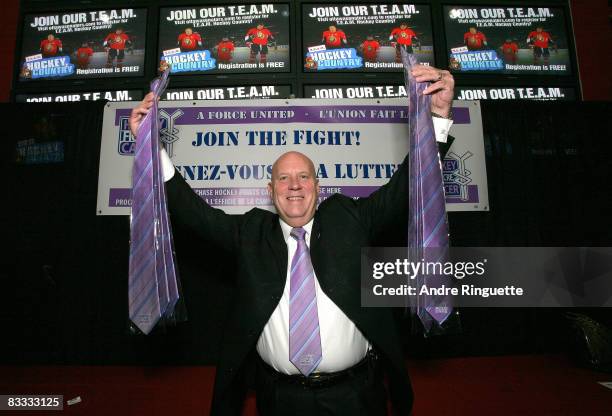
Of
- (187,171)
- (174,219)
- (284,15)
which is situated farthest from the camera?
(284,15)

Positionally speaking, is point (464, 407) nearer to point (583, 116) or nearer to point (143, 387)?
point (143, 387)

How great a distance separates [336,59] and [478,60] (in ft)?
3.97

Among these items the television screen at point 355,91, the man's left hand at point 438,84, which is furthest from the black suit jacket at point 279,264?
the television screen at point 355,91

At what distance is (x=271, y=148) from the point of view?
232 centimetres

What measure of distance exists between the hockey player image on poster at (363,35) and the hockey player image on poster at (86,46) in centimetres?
144

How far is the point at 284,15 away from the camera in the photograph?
113 inches

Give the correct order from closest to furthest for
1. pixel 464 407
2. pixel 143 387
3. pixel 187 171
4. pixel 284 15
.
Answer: pixel 464 407 < pixel 143 387 < pixel 187 171 < pixel 284 15

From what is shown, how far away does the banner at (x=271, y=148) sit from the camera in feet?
7.50

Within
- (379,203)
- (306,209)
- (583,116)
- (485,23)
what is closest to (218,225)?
(306,209)

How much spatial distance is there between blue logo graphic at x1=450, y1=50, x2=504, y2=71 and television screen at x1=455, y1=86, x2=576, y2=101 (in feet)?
0.60

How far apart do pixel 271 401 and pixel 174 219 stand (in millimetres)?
739

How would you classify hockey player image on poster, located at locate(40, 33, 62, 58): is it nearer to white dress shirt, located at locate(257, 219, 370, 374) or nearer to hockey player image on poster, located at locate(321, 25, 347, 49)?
hockey player image on poster, located at locate(321, 25, 347, 49)

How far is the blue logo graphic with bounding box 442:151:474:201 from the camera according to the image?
2.33 meters

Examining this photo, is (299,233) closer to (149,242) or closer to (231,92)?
(149,242)
